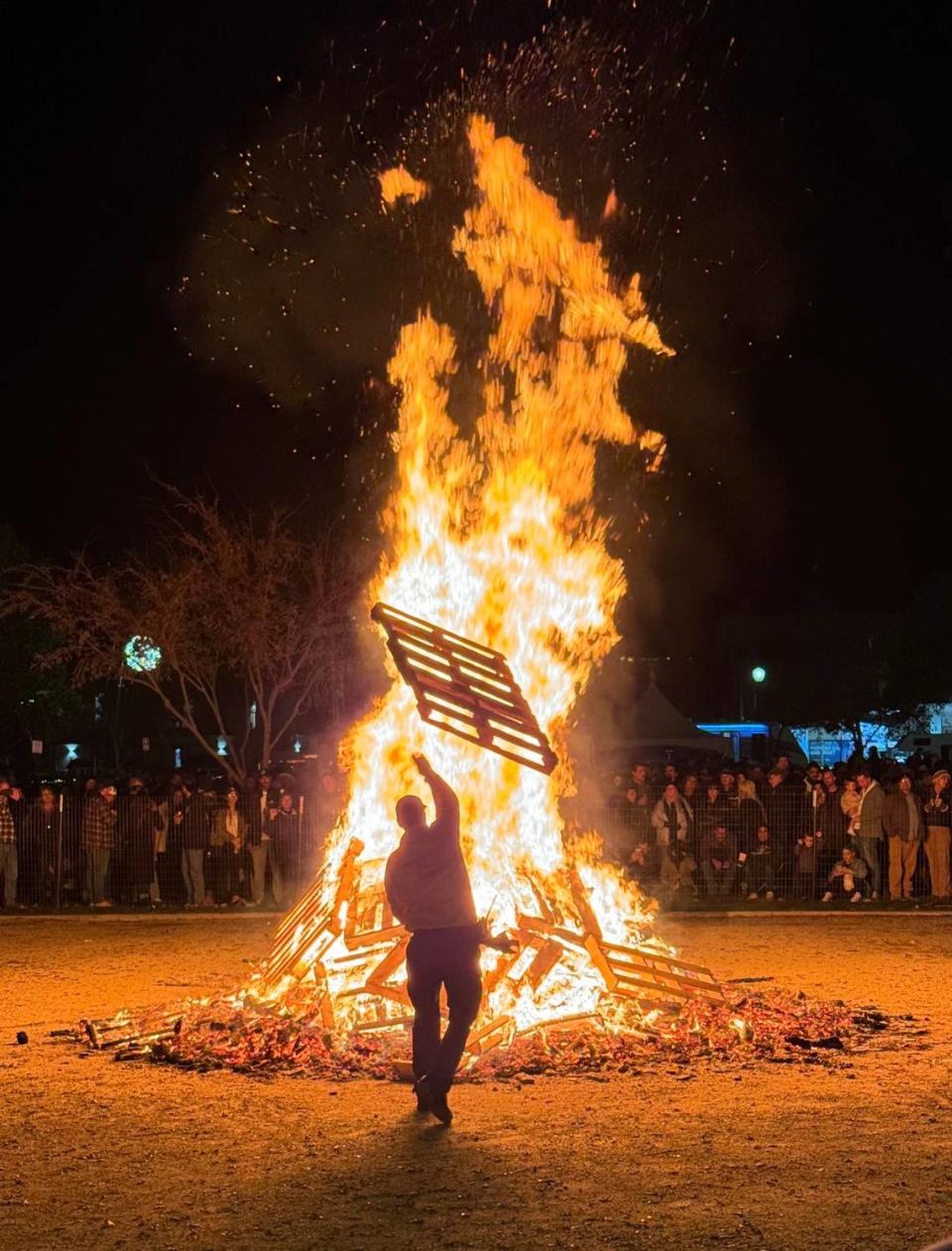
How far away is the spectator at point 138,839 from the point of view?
60.5 feet

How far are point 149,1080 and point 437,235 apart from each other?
6.74m

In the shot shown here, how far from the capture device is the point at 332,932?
1055cm

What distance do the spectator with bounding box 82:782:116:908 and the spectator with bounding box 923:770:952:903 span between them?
9738mm

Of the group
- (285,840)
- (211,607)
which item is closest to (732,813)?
(285,840)

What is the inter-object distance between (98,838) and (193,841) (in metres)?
1.14

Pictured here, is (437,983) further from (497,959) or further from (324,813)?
(324,813)

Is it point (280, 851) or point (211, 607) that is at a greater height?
point (211, 607)

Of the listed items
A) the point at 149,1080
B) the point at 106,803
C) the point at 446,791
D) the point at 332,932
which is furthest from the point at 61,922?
the point at 446,791

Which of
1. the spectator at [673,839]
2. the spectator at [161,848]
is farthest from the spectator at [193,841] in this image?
the spectator at [673,839]

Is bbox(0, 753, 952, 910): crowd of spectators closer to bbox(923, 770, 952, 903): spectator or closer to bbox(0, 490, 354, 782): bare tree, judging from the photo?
bbox(923, 770, 952, 903): spectator

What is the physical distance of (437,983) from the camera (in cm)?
812

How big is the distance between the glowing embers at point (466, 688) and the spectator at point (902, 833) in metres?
9.12

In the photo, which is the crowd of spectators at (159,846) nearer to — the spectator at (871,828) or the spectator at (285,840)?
the spectator at (285,840)

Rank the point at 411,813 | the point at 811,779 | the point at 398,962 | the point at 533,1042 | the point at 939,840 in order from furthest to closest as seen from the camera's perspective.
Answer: the point at 811,779
the point at 939,840
the point at 398,962
the point at 533,1042
the point at 411,813
